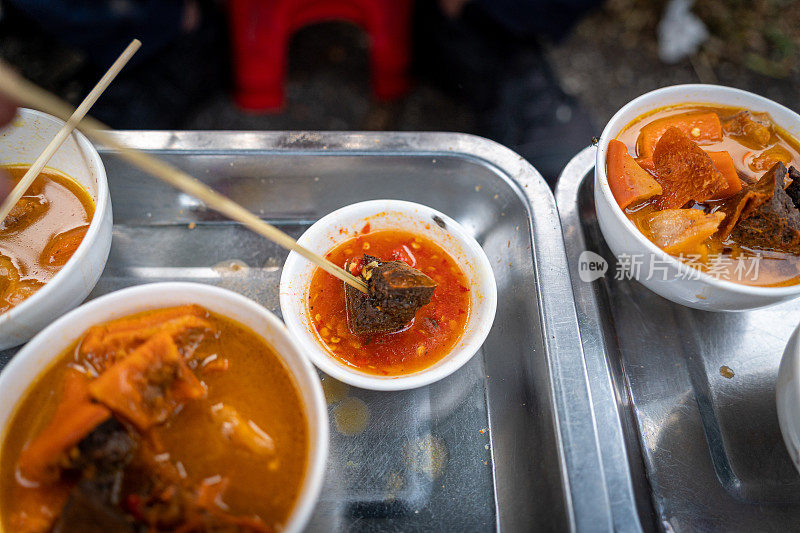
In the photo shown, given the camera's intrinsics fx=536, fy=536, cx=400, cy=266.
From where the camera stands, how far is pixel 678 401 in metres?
2.05

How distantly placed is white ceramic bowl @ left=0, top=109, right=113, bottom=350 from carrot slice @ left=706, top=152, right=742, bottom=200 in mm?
2194

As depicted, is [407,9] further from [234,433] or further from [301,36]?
[234,433]

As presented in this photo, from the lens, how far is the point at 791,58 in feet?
15.1

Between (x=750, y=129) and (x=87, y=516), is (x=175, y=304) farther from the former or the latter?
(x=750, y=129)

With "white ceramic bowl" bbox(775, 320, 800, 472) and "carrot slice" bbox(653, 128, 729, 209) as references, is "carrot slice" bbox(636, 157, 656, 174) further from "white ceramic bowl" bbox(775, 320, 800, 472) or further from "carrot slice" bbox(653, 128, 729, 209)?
"white ceramic bowl" bbox(775, 320, 800, 472)

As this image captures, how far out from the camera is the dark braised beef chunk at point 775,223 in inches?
→ 71.4

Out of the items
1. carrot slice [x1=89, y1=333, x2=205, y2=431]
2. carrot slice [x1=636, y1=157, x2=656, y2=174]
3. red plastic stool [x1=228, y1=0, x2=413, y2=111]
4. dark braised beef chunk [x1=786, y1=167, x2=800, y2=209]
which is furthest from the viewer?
red plastic stool [x1=228, y1=0, x2=413, y2=111]

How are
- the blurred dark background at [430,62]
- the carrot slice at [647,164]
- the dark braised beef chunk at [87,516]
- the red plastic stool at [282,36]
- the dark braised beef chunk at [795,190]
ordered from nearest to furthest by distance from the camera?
the dark braised beef chunk at [87,516], the dark braised beef chunk at [795,190], the carrot slice at [647,164], the blurred dark background at [430,62], the red plastic stool at [282,36]

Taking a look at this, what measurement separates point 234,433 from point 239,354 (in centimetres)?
24

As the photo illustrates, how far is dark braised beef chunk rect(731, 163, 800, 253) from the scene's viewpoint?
71.4 inches

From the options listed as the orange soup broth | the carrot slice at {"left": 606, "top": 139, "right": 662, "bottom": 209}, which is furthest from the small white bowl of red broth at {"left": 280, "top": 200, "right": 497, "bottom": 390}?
the carrot slice at {"left": 606, "top": 139, "right": 662, "bottom": 209}

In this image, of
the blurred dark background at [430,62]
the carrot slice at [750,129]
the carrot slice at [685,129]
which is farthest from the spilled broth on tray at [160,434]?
the blurred dark background at [430,62]

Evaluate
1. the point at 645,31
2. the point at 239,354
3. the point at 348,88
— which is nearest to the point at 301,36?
the point at 348,88

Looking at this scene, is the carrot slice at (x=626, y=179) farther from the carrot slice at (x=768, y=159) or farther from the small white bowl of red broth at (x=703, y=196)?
the carrot slice at (x=768, y=159)
